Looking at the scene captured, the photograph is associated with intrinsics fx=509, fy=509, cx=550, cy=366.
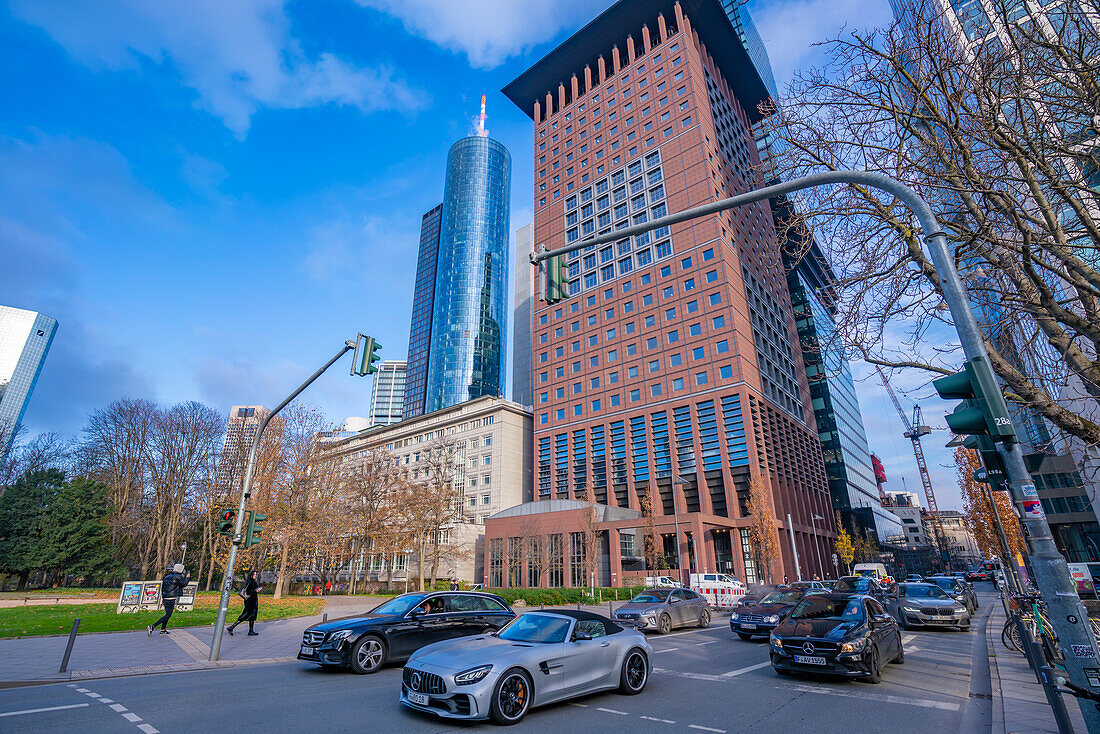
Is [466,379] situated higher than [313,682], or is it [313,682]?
[466,379]

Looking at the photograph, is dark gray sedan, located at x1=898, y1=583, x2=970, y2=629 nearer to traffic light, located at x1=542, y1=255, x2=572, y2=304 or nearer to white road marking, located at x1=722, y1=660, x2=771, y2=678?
white road marking, located at x1=722, y1=660, x2=771, y2=678

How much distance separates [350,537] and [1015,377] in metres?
46.8

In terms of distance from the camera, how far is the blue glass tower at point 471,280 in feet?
436

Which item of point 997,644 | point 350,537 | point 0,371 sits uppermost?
point 0,371

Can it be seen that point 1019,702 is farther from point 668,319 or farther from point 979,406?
point 668,319

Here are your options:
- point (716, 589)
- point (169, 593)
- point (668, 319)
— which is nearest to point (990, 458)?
point (169, 593)

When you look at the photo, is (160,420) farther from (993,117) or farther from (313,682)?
(993,117)

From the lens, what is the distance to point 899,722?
7191 millimetres

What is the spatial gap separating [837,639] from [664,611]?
946 centimetres

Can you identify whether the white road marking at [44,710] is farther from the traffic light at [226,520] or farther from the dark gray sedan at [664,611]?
the dark gray sedan at [664,611]

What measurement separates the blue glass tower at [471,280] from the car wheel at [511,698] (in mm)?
120945

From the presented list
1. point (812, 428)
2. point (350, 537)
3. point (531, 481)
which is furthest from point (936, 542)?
point (350, 537)

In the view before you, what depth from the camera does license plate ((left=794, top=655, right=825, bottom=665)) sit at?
31.3 ft

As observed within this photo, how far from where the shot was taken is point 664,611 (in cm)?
1820
